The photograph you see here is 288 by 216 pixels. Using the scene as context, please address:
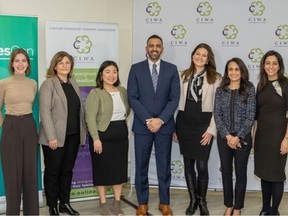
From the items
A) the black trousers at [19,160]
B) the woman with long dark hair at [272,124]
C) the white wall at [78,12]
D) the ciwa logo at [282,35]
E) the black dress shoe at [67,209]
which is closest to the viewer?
the black trousers at [19,160]

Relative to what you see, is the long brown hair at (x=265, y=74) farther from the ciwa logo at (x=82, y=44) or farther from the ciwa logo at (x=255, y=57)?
the ciwa logo at (x=82, y=44)

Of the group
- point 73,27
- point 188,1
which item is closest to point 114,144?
point 73,27

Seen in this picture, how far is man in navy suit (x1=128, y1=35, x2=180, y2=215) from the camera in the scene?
134 inches

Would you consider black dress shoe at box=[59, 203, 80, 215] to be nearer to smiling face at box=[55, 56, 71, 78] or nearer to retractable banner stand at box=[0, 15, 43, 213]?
retractable banner stand at box=[0, 15, 43, 213]

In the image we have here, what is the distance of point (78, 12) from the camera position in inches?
179

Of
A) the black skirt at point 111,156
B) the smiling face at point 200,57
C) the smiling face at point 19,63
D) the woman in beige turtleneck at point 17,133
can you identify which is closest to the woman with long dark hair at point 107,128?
the black skirt at point 111,156

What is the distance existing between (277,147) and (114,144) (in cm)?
143

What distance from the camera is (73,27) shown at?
3.78m

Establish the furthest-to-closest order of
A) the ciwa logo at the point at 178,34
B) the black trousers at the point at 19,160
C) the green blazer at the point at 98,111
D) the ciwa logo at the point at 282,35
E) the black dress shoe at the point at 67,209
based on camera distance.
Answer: the ciwa logo at the point at 178,34, the ciwa logo at the point at 282,35, the black dress shoe at the point at 67,209, the green blazer at the point at 98,111, the black trousers at the point at 19,160

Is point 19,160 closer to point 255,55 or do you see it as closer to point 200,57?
point 200,57

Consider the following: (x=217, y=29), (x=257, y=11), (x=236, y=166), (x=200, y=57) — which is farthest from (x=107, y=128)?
(x=257, y=11)

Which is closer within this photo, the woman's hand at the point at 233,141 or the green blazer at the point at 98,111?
the woman's hand at the point at 233,141

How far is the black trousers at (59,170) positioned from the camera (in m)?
3.37

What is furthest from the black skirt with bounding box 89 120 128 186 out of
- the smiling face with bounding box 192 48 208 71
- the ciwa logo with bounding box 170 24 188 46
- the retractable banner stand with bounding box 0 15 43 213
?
the ciwa logo with bounding box 170 24 188 46
